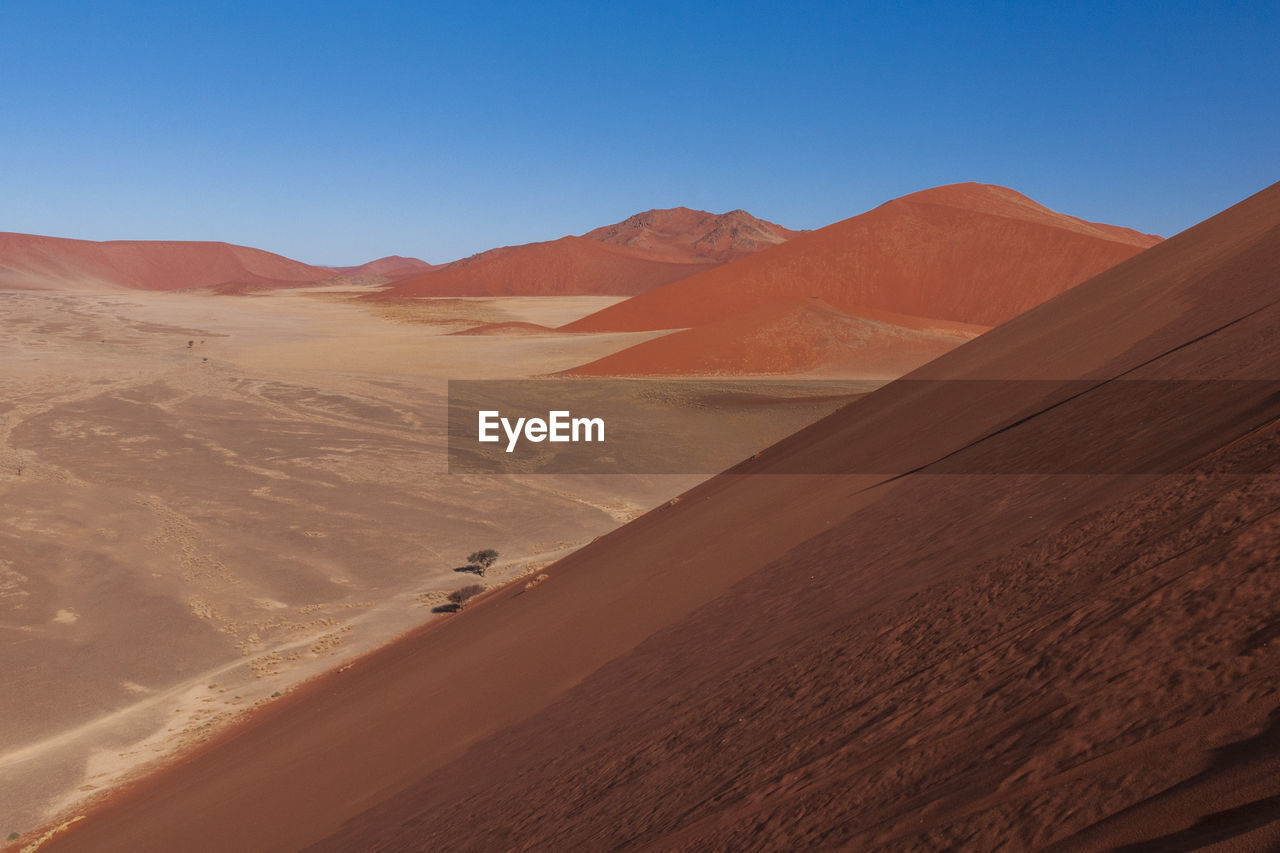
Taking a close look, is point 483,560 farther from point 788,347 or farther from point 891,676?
point 788,347

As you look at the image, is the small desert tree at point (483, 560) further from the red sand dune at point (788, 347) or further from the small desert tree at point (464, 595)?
the red sand dune at point (788, 347)

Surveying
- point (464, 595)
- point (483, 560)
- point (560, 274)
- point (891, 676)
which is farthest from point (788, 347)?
point (560, 274)

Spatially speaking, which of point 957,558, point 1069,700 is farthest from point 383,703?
point 1069,700

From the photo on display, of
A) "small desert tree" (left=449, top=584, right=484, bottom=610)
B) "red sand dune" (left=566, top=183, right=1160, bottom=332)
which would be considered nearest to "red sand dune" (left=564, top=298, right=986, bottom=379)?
"red sand dune" (left=566, top=183, right=1160, bottom=332)

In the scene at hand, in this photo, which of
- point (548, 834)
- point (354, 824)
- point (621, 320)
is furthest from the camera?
point (621, 320)

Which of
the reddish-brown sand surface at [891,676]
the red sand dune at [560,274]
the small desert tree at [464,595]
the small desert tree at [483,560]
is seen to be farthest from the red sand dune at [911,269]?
the red sand dune at [560,274]

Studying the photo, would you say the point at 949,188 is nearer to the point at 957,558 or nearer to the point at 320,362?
the point at 320,362
